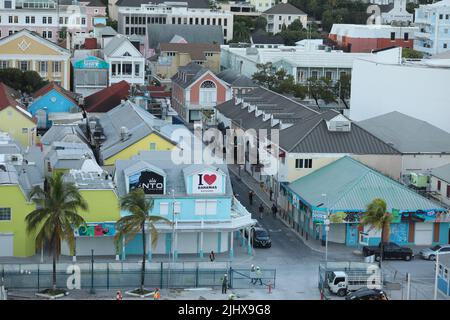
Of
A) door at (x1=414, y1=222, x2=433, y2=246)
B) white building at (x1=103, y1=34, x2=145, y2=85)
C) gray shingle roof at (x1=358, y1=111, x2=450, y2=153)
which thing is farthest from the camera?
white building at (x1=103, y1=34, x2=145, y2=85)

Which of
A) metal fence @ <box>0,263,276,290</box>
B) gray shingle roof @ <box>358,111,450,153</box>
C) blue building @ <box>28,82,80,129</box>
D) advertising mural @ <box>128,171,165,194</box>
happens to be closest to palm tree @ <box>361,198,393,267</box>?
metal fence @ <box>0,263,276,290</box>

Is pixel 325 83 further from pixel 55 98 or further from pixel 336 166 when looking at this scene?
pixel 336 166

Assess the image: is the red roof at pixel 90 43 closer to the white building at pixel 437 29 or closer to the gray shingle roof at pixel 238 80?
the gray shingle roof at pixel 238 80

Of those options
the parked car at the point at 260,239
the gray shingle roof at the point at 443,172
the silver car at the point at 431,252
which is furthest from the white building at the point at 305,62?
the silver car at the point at 431,252

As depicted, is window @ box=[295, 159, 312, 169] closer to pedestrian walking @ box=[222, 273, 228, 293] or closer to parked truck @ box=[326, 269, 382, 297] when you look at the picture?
parked truck @ box=[326, 269, 382, 297]

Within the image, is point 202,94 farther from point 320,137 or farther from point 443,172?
point 443,172
